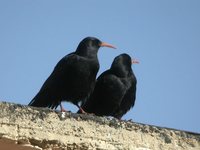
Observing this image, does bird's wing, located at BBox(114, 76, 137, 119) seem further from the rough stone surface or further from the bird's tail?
the rough stone surface

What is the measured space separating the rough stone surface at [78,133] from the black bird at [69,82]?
2.87 meters

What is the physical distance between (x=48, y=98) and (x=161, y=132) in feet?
9.61

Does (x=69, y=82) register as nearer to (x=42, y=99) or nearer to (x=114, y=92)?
(x=42, y=99)

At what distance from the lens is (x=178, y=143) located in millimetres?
4617

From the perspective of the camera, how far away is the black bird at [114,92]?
7.84 metres

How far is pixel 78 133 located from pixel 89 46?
364cm

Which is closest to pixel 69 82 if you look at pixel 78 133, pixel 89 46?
pixel 89 46

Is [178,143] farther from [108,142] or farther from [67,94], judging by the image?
[67,94]

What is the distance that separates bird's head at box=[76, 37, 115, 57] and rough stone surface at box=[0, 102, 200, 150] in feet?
10.7

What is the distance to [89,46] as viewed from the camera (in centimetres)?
781

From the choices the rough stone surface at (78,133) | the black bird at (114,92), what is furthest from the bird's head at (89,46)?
the rough stone surface at (78,133)

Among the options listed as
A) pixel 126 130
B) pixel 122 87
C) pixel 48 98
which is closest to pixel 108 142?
pixel 126 130

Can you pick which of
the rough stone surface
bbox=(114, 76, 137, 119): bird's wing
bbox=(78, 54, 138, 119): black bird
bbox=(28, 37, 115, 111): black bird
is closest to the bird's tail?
bbox=(28, 37, 115, 111): black bird

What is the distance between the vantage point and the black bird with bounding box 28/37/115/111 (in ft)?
23.9
